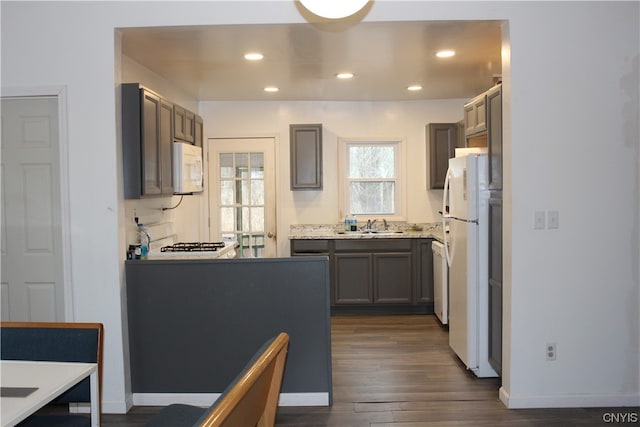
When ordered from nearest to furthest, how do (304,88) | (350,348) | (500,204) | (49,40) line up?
(49,40) → (500,204) → (350,348) → (304,88)

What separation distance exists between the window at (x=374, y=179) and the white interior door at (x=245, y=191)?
0.93 metres

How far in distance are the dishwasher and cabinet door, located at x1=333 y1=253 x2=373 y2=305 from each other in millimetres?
677

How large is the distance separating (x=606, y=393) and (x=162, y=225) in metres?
3.59

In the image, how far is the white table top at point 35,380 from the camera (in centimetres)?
166

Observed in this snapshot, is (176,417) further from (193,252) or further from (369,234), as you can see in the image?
(369,234)

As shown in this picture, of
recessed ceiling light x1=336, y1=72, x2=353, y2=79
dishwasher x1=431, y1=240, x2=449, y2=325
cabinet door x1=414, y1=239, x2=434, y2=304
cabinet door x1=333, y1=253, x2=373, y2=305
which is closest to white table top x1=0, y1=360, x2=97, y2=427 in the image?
recessed ceiling light x1=336, y1=72, x2=353, y2=79

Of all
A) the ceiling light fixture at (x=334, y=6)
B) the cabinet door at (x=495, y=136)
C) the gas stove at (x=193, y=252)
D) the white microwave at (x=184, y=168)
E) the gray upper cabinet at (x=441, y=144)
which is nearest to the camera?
the ceiling light fixture at (x=334, y=6)

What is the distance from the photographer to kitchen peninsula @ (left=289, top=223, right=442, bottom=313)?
19.3ft

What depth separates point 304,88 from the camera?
562cm

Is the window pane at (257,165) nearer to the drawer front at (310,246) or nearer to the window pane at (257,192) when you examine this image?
the window pane at (257,192)

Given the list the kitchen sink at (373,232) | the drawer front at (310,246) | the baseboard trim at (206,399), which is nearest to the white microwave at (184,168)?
the drawer front at (310,246)

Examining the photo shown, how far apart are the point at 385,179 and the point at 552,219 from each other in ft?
11.0

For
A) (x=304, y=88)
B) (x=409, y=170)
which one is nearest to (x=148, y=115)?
(x=304, y=88)

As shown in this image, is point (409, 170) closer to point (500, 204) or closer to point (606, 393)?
point (500, 204)
